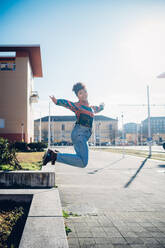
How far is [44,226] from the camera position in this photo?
275 cm

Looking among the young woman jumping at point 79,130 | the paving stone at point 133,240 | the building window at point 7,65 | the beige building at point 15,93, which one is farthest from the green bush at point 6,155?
the building window at point 7,65

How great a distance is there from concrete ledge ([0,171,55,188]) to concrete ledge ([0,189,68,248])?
138 centimetres

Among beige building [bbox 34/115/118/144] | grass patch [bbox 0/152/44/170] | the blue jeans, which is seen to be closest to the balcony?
grass patch [bbox 0/152/44/170]

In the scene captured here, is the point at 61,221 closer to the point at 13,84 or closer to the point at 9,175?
the point at 9,175

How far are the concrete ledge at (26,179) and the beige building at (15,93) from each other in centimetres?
2088

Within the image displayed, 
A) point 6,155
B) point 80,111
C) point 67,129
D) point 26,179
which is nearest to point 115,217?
point 80,111

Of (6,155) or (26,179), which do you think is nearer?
(26,179)

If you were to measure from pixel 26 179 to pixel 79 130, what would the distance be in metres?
2.71

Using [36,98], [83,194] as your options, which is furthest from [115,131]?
[83,194]

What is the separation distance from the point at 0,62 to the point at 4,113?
7.08 m

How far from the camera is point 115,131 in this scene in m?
90.1

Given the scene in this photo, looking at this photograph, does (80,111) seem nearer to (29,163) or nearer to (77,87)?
(77,87)

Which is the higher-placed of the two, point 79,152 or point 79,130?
point 79,130

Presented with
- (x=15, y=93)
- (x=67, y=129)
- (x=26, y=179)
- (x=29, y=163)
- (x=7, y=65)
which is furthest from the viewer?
(x=67, y=129)
